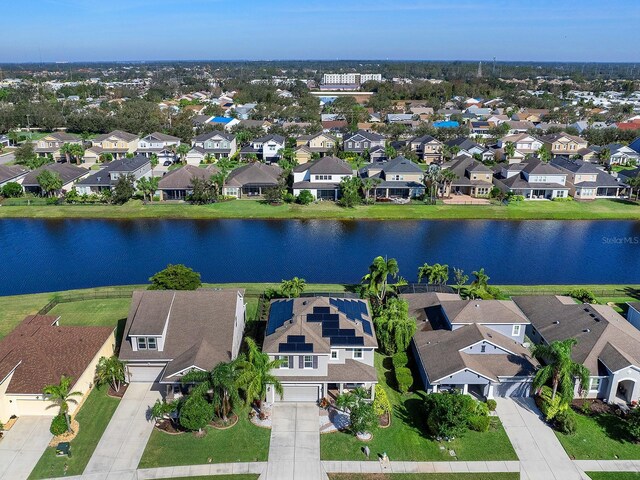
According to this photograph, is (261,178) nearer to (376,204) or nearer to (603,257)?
(376,204)

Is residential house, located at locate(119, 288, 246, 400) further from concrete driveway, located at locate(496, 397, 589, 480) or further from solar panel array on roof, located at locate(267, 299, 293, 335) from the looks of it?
concrete driveway, located at locate(496, 397, 589, 480)

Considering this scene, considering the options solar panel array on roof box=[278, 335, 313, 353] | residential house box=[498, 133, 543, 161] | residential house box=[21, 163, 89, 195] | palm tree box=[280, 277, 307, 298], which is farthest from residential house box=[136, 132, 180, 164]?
solar panel array on roof box=[278, 335, 313, 353]

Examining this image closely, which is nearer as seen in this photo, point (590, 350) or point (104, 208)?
point (590, 350)

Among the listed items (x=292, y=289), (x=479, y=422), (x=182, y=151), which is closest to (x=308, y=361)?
(x=292, y=289)

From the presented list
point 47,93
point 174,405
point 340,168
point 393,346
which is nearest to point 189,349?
point 174,405

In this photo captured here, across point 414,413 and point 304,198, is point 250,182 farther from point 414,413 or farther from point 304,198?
point 414,413
